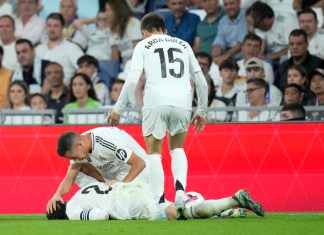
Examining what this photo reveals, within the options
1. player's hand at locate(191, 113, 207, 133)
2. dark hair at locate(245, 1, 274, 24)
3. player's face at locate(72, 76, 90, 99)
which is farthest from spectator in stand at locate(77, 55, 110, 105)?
player's hand at locate(191, 113, 207, 133)

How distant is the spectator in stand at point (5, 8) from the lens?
61.5ft

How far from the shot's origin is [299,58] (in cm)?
1614

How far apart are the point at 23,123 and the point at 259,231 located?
23.1 ft

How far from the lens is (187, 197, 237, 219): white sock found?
10586 millimetres

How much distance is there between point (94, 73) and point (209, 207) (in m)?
Answer: 6.98

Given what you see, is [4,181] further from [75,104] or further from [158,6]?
[158,6]

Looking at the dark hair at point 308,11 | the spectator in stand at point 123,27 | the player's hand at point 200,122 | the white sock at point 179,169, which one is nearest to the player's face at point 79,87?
the spectator in stand at point 123,27

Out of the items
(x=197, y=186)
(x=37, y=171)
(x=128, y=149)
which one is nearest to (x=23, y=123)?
(x=37, y=171)

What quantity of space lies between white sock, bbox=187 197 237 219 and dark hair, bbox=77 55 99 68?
22.5 ft

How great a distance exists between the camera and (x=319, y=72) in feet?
51.9

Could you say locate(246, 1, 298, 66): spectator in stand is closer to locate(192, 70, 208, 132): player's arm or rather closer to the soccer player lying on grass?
locate(192, 70, 208, 132): player's arm

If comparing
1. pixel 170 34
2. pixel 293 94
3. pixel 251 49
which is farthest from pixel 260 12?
pixel 293 94

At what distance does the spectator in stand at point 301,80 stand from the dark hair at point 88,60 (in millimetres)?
3488

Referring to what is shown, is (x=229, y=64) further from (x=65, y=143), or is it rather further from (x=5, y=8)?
(x=65, y=143)
